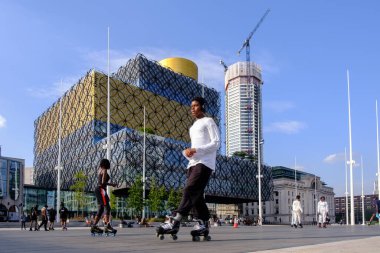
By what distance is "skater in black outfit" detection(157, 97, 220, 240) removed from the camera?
25.5ft

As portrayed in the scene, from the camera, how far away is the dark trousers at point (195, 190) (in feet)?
25.5

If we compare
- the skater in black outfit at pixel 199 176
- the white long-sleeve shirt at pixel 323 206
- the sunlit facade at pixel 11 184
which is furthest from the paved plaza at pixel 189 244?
the sunlit facade at pixel 11 184

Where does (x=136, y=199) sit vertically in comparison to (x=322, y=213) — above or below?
below

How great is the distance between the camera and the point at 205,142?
8.09 meters

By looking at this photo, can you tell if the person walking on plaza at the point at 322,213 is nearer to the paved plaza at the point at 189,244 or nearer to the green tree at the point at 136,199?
the paved plaza at the point at 189,244

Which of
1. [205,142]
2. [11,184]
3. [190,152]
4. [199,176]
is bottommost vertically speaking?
[11,184]

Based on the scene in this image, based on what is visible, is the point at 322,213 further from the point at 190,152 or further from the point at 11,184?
the point at 11,184

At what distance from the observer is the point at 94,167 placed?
267ft

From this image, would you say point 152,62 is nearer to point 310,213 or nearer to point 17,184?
point 17,184

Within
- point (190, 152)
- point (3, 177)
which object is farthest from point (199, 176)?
point (3, 177)

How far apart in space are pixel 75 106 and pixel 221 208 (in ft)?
297

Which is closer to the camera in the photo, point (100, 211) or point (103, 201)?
point (100, 211)

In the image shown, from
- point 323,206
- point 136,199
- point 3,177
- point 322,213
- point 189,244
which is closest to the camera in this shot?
point 189,244

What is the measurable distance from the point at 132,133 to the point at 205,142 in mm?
68553
